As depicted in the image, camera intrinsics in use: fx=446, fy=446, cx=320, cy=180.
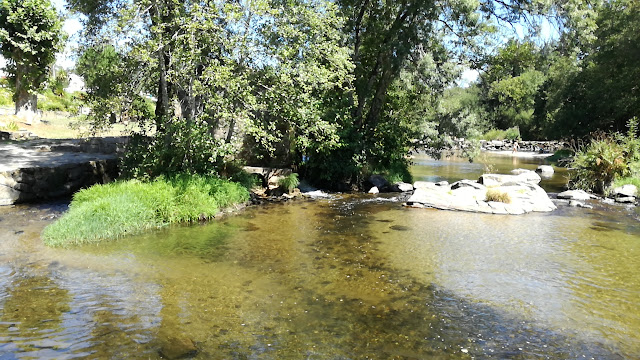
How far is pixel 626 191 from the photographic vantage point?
19.0 meters

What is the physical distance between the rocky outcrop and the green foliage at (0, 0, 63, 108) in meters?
21.6

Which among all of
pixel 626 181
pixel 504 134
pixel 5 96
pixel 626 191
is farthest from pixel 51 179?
pixel 504 134

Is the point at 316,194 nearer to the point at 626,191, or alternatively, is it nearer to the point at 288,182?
the point at 288,182

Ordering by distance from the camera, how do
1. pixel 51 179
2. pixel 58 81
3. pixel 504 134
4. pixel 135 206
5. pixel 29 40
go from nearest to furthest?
pixel 135 206
pixel 51 179
pixel 29 40
pixel 58 81
pixel 504 134

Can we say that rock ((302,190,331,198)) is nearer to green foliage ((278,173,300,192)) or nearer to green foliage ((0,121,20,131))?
green foliage ((278,173,300,192))

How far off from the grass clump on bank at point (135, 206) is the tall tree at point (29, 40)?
1630 cm

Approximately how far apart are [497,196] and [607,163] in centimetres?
707

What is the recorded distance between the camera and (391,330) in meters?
6.47

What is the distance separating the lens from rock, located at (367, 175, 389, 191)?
71.5ft

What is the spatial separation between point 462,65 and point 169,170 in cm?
1513

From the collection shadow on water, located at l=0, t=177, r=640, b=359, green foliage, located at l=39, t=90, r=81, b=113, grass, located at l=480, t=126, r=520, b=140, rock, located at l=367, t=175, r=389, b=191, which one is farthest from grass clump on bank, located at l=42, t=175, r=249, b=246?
grass, located at l=480, t=126, r=520, b=140

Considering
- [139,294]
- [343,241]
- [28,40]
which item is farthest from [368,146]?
[28,40]

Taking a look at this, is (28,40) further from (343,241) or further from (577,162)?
(577,162)

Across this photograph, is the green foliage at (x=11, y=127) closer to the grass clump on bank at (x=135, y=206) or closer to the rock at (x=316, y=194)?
the grass clump on bank at (x=135, y=206)
